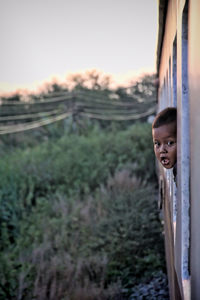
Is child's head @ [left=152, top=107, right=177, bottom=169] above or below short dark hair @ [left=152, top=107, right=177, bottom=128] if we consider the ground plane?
below

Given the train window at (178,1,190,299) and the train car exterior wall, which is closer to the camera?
the train car exterior wall

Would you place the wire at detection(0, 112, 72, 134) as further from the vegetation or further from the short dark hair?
the short dark hair

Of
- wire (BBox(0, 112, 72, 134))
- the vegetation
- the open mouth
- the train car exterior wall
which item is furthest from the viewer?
wire (BBox(0, 112, 72, 134))

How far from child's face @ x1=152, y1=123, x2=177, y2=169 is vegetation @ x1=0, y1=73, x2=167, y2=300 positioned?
3.78 meters

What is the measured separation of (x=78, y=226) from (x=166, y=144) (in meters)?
7.04

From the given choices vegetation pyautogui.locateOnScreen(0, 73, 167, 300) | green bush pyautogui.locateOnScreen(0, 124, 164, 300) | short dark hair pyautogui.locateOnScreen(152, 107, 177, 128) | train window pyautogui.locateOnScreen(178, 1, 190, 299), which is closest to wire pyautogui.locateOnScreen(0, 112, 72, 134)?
vegetation pyautogui.locateOnScreen(0, 73, 167, 300)

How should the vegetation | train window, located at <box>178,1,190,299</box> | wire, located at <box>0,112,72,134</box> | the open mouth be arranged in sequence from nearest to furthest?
train window, located at <box>178,1,190,299</box> → the open mouth → the vegetation → wire, located at <box>0,112,72,134</box>

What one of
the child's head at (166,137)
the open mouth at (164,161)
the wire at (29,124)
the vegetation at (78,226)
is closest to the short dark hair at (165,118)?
the child's head at (166,137)

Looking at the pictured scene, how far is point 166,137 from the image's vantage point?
287cm

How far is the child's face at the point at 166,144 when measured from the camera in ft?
9.24

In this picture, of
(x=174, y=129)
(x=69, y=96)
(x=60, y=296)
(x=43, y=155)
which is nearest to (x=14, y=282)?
(x=60, y=296)

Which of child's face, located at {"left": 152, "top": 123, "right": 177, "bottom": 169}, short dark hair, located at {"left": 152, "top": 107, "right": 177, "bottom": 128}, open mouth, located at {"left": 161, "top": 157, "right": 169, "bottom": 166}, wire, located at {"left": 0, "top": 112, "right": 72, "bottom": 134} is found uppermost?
short dark hair, located at {"left": 152, "top": 107, "right": 177, "bottom": 128}

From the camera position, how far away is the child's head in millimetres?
2818

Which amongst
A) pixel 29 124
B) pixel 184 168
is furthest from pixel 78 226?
pixel 29 124
